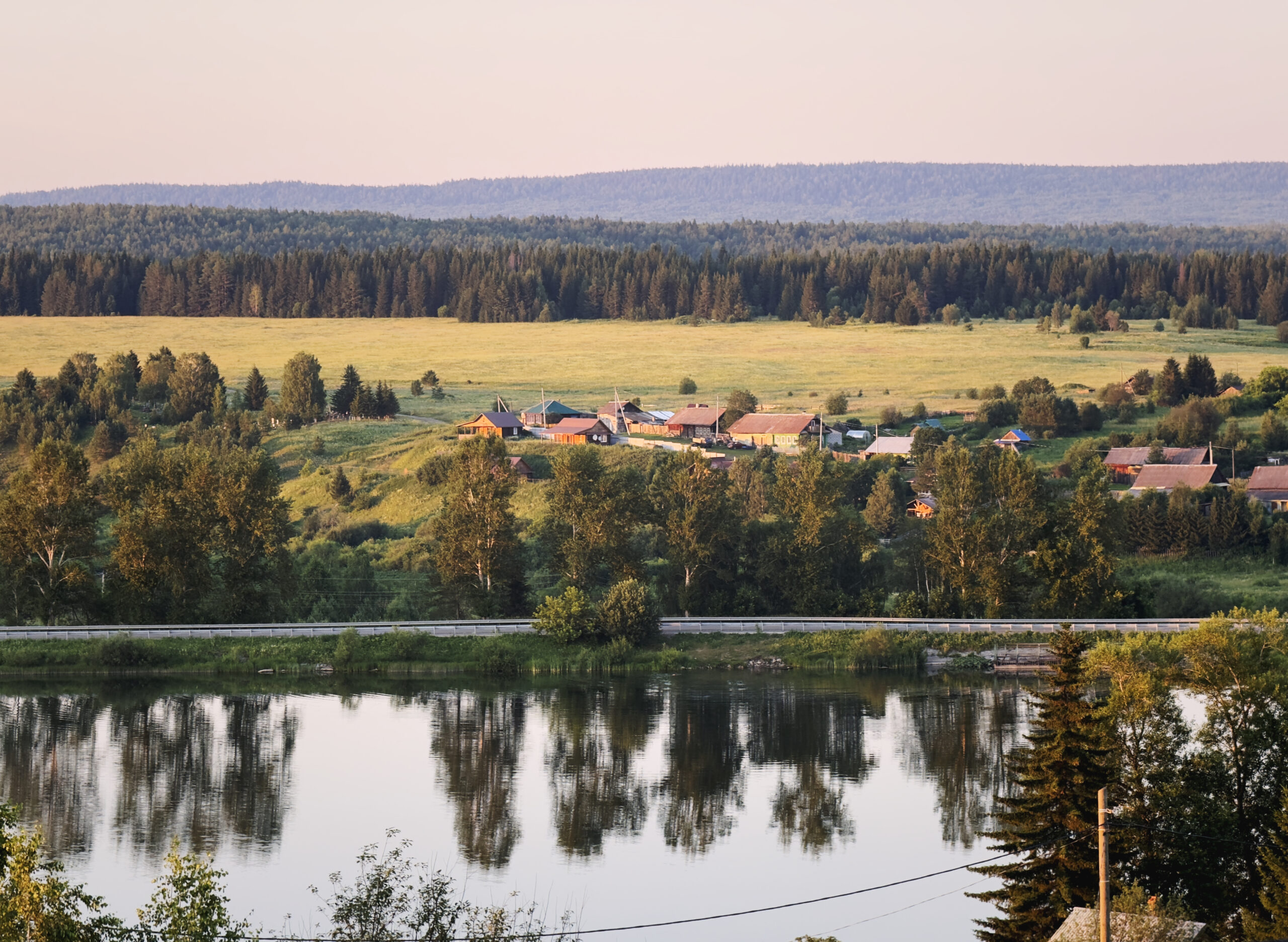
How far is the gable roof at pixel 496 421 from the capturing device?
93000 mm

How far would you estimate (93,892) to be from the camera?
108ft

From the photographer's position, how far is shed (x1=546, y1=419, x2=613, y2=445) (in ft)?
300

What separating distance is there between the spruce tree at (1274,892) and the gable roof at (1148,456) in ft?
193

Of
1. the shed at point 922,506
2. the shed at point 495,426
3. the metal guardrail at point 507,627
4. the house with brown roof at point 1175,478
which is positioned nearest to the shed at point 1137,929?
the metal guardrail at point 507,627

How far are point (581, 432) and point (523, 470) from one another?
386 inches

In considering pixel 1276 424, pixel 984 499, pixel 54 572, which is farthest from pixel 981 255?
pixel 54 572

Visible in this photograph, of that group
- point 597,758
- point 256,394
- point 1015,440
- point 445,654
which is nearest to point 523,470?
point 445,654

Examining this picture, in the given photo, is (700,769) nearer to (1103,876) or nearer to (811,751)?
(811,751)

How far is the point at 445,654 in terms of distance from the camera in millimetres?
57281

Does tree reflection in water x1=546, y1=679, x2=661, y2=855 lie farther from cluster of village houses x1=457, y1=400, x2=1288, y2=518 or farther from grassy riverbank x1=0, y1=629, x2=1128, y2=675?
cluster of village houses x1=457, y1=400, x2=1288, y2=518

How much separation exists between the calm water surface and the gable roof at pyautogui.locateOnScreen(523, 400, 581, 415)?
45.1m

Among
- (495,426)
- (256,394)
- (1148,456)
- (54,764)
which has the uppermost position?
(256,394)

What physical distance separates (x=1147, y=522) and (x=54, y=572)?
44640mm

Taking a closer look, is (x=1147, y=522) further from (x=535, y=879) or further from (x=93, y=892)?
(x=93, y=892)
